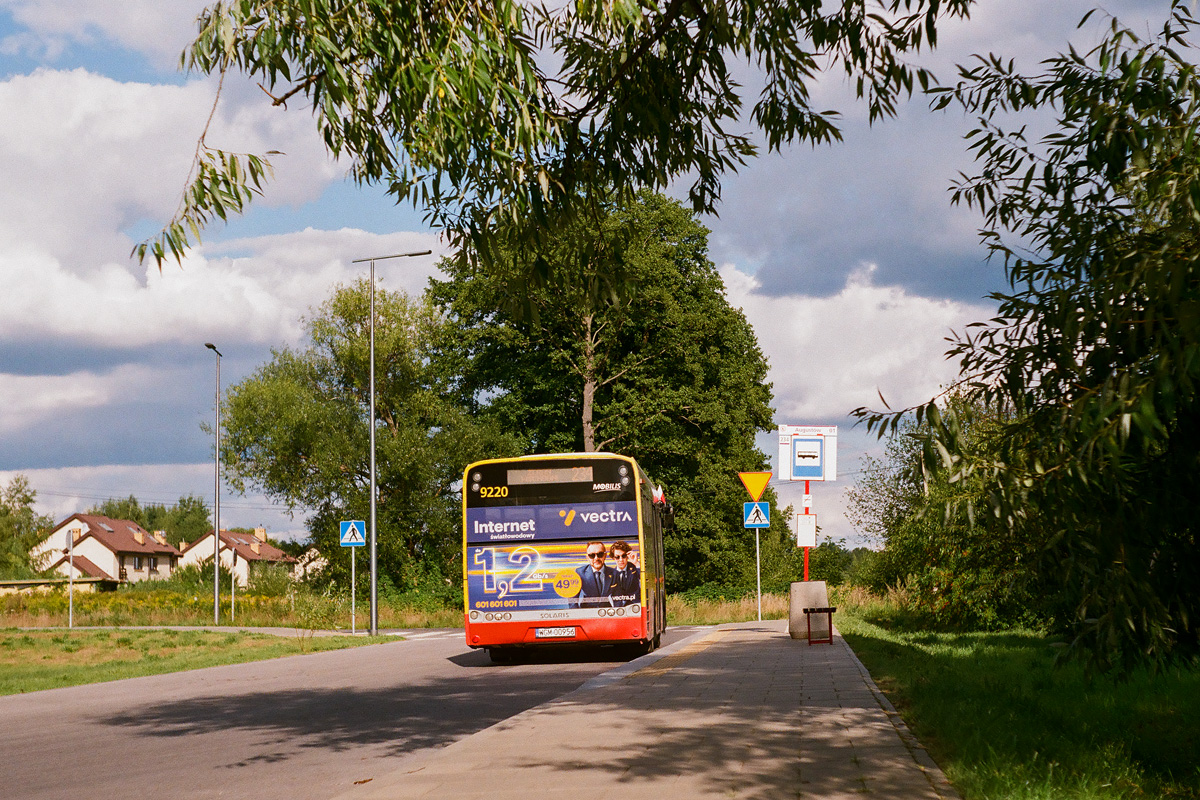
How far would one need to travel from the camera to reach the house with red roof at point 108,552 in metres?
113

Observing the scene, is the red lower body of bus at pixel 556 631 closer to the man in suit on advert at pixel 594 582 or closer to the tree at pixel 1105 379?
the man in suit on advert at pixel 594 582

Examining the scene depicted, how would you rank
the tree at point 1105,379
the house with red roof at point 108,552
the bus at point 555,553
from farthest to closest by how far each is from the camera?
1. the house with red roof at point 108,552
2. the bus at point 555,553
3. the tree at point 1105,379

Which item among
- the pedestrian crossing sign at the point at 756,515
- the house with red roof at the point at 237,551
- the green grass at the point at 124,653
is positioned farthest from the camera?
the house with red roof at the point at 237,551

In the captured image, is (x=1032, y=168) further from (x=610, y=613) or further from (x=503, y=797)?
(x=610, y=613)

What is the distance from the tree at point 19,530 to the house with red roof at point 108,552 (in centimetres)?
221

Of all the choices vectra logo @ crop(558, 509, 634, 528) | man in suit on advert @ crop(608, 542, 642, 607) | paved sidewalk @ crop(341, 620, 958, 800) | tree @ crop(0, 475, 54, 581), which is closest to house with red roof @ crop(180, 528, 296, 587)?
tree @ crop(0, 475, 54, 581)

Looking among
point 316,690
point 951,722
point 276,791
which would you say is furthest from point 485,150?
point 316,690

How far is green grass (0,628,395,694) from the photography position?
1934 centimetres

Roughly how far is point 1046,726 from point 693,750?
114 inches

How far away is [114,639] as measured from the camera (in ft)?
96.0

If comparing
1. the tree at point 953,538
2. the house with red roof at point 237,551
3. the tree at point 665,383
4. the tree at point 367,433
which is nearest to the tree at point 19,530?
the house with red roof at point 237,551

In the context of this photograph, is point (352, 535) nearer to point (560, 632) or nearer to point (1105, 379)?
point (560, 632)

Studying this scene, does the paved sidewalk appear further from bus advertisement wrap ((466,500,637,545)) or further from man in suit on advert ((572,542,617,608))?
bus advertisement wrap ((466,500,637,545))

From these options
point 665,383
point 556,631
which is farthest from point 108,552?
point 556,631
